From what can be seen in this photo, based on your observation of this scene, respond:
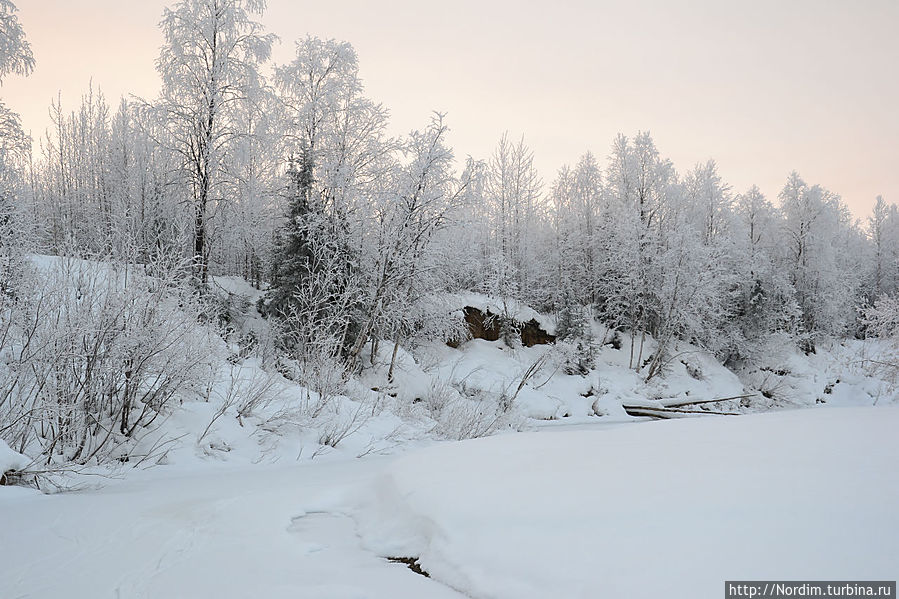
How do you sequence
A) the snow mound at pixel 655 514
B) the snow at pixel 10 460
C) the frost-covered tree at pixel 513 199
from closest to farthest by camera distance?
the snow mound at pixel 655 514 → the snow at pixel 10 460 → the frost-covered tree at pixel 513 199

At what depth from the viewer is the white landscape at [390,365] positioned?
2729 mm

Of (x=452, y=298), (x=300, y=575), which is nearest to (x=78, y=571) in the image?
(x=300, y=575)

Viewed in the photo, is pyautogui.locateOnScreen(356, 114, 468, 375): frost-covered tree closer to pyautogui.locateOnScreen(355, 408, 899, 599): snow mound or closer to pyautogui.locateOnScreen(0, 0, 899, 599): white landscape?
pyautogui.locateOnScreen(0, 0, 899, 599): white landscape

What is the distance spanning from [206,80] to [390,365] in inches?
439

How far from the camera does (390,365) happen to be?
658 inches

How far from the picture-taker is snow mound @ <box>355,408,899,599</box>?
203 centimetres

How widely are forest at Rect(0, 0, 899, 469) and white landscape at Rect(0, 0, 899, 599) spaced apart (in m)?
0.10

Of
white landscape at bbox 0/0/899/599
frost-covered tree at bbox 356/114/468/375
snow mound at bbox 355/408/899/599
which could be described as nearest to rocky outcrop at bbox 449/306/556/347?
white landscape at bbox 0/0/899/599

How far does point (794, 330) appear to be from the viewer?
1068 inches

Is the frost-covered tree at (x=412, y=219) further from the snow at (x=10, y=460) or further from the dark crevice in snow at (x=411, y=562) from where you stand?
the dark crevice in snow at (x=411, y=562)

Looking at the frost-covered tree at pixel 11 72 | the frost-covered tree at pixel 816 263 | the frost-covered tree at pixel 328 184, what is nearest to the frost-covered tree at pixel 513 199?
the frost-covered tree at pixel 328 184

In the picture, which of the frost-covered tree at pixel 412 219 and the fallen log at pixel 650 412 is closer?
the frost-covered tree at pixel 412 219

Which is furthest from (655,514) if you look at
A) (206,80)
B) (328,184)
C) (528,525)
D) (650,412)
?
(206,80)

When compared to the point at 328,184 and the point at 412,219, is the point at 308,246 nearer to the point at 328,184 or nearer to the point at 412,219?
the point at 328,184
